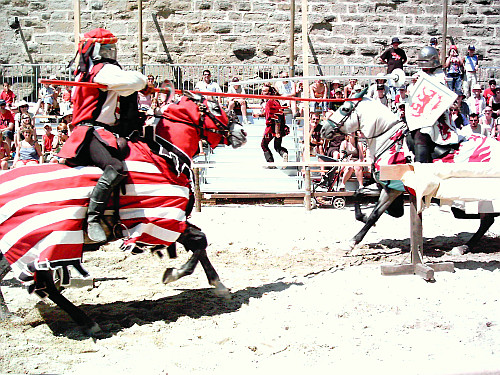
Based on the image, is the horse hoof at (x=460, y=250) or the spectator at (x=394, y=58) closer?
the horse hoof at (x=460, y=250)

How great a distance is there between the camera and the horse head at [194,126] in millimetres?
5676

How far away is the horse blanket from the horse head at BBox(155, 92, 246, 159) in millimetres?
261

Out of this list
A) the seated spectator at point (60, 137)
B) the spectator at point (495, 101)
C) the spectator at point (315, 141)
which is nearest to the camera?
the seated spectator at point (60, 137)

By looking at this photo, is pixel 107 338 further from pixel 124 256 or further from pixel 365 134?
pixel 365 134

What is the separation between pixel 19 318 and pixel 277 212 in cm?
612

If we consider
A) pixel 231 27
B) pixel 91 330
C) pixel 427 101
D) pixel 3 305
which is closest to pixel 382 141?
pixel 427 101

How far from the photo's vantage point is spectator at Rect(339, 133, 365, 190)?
1205 centimetres

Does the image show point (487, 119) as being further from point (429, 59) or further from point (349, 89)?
point (429, 59)

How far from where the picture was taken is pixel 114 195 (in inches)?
209

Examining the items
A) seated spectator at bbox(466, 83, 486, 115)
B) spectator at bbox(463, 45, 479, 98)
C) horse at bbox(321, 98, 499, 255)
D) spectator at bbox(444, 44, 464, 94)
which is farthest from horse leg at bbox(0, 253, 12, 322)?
spectator at bbox(463, 45, 479, 98)

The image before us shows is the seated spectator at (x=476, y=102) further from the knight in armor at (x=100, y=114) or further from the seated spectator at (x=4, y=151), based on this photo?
the knight in armor at (x=100, y=114)

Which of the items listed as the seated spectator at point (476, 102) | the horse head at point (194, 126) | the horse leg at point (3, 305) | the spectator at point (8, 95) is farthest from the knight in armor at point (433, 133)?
→ the spectator at point (8, 95)

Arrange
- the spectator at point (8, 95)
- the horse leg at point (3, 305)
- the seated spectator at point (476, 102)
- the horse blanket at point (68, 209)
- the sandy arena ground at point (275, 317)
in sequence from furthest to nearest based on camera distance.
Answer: the seated spectator at point (476, 102) < the spectator at point (8, 95) < the horse leg at point (3, 305) < the horse blanket at point (68, 209) < the sandy arena ground at point (275, 317)

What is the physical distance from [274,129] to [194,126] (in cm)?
690
